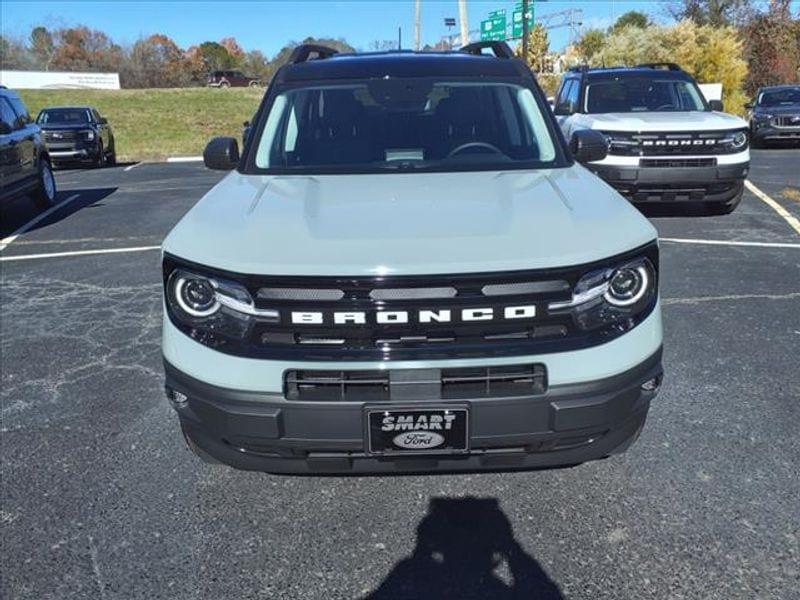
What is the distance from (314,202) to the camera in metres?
2.85

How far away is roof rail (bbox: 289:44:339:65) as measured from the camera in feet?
14.6

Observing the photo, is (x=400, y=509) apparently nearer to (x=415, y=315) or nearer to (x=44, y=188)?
(x=415, y=315)

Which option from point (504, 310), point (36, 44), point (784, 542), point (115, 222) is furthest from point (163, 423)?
point (36, 44)

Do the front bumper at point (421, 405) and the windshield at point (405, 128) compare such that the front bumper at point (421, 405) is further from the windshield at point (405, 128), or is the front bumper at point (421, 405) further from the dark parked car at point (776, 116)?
the dark parked car at point (776, 116)

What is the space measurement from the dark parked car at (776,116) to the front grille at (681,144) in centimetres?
1133

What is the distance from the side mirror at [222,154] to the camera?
4.04m

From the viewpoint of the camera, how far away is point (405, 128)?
374 centimetres

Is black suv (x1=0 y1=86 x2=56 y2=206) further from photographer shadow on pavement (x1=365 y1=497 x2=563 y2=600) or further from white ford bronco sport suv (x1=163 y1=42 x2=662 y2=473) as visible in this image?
photographer shadow on pavement (x1=365 y1=497 x2=563 y2=600)

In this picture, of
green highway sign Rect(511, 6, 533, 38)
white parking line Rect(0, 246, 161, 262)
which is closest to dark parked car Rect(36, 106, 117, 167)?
white parking line Rect(0, 246, 161, 262)

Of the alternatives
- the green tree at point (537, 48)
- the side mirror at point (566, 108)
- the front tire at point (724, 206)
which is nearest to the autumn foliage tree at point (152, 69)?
the green tree at point (537, 48)

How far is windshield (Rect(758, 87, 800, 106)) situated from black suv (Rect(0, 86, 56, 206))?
17178mm

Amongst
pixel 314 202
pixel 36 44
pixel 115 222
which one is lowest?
pixel 115 222

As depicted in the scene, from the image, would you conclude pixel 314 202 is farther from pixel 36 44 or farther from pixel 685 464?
pixel 36 44

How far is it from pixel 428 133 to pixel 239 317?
1.79 m
